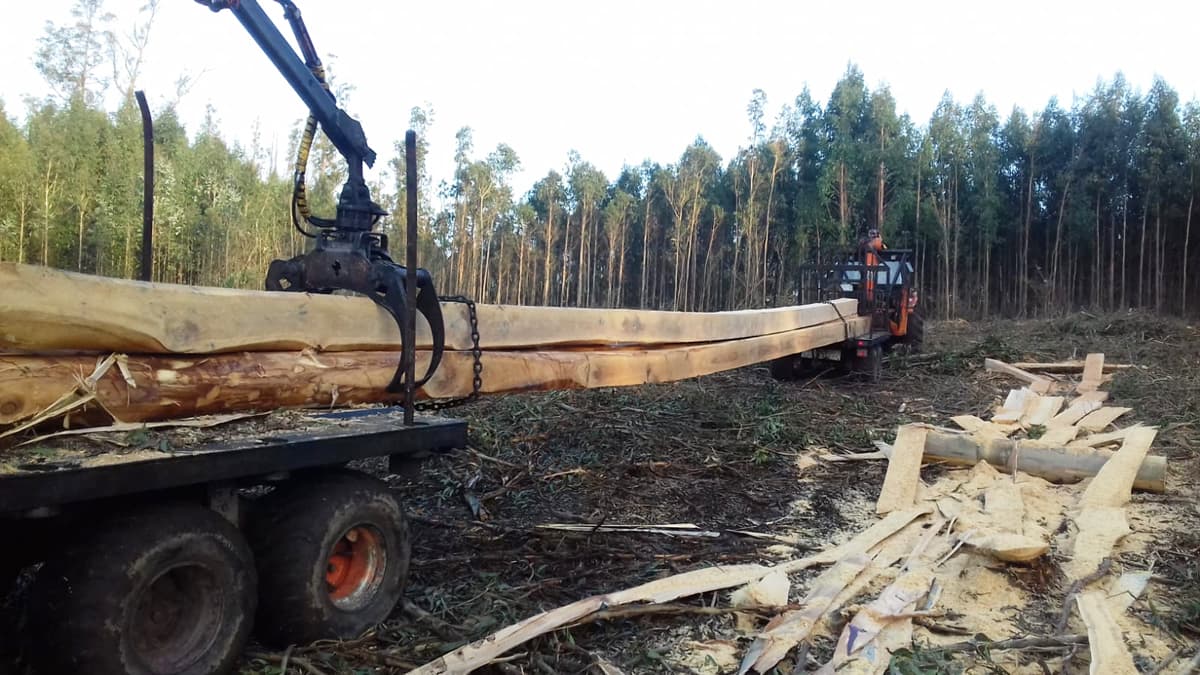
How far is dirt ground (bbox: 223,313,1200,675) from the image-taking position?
3.33 meters

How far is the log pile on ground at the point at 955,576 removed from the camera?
3.33 meters

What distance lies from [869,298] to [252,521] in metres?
11.4

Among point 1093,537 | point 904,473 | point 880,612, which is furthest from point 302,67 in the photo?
point 1093,537

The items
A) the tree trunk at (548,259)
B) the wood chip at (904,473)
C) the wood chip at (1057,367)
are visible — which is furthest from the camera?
the tree trunk at (548,259)

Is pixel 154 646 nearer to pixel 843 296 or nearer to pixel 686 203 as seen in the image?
pixel 843 296

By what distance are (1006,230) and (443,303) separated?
112 feet

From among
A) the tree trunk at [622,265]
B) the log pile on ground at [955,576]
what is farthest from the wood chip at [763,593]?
the tree trunk at [622,265]

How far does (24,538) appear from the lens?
8.65 feet

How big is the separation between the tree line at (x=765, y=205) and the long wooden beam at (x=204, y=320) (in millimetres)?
23752

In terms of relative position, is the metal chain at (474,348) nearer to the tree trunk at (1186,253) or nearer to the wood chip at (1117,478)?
the wood chip at (1117,478)

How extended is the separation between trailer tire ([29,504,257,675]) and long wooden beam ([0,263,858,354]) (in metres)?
0.63

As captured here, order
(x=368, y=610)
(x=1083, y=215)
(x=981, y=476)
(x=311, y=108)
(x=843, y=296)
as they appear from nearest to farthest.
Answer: (x=368, y=610)
(x=311, y=108)
(x=981, y=476)
(x=843, y=296)
(x=1083, y=215)

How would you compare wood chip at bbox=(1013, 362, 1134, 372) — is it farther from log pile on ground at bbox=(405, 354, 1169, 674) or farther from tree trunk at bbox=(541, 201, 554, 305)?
tree trunk at bbox=(541, 201, 554, 305)

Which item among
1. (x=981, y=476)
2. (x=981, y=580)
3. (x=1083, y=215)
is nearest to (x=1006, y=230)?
(x=1083, y=215)
